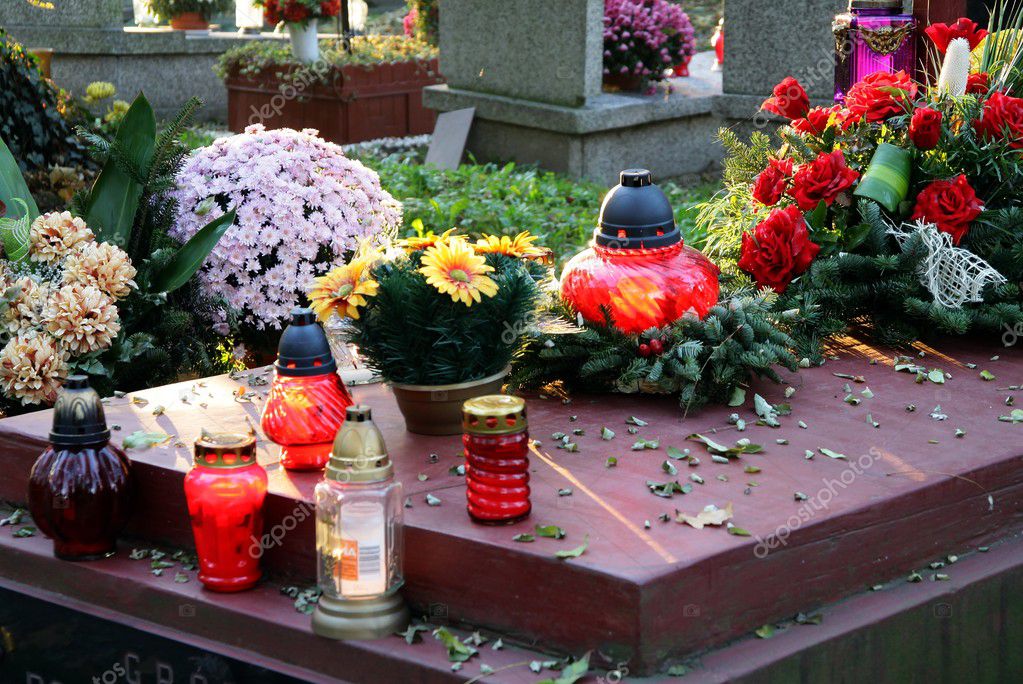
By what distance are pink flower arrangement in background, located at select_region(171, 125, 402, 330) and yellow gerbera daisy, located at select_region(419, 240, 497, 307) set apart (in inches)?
54.3

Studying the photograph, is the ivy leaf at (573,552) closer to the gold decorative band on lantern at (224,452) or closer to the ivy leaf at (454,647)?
the ivy leaf at (454,647)

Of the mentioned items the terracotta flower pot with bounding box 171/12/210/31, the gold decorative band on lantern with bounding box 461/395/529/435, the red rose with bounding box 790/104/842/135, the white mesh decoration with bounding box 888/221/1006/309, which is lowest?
the gold decorative band on lantern with bounding box 461/395/529/435

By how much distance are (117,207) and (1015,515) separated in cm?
269

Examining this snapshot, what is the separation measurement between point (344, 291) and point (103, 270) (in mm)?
1162

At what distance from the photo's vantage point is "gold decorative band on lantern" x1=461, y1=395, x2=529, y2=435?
2.14 meters

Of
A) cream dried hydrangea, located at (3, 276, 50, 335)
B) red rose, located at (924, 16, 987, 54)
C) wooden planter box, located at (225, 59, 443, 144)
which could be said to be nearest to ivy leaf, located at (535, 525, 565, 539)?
cream dried hydrangea, located at (3, 276, 50, 335)

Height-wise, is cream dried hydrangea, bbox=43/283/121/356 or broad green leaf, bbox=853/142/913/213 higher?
broad green leaf, bbox=853/142/913/213

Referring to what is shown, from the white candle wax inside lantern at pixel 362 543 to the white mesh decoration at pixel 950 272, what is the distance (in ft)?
5.75

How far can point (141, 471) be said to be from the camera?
2564mm

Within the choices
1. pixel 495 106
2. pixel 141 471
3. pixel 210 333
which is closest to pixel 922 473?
pixel 141 471

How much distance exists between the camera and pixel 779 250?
10.7 ft

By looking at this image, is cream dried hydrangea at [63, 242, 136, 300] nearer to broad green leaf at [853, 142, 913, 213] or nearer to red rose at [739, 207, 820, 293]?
red rose at [739, 207, 820, 293]

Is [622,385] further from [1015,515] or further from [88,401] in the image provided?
[88,401]

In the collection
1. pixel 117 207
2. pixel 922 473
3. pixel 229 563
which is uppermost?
pixel 117 207
